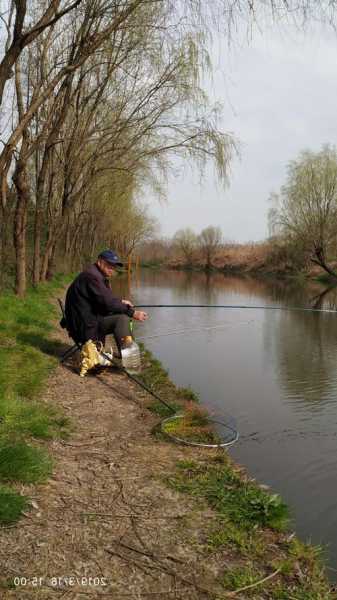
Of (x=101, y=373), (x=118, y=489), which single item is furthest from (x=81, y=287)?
(x=118, y=489)

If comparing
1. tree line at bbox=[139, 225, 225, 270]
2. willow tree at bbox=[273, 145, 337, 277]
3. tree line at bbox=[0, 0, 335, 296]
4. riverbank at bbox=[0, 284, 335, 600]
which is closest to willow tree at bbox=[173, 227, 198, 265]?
tree line at bbox=[139, 225, 225, 270]

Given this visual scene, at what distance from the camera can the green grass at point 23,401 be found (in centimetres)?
348

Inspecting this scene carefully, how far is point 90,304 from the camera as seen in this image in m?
6.46

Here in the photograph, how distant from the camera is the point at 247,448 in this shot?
17.4 ft

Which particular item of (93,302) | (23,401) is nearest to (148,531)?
(23,401)

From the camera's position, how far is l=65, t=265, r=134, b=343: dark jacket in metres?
6.28

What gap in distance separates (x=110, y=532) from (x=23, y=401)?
237 cm

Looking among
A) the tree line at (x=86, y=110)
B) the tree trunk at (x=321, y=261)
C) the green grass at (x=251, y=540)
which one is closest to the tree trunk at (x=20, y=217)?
the tree line at (x=86, y=110)

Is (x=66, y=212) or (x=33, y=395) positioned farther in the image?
(x=66, y=212)

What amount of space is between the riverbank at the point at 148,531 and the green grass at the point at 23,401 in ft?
0.35

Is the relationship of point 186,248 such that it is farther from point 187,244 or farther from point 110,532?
point 110,532

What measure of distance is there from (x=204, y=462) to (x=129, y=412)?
1451 millimetres

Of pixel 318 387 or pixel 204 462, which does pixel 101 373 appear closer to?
pixel 204 462

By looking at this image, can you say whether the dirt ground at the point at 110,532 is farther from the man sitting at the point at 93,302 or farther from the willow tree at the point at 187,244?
the willow tree at the point at 187,244
